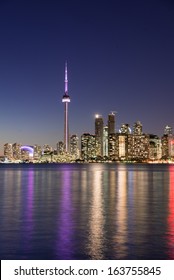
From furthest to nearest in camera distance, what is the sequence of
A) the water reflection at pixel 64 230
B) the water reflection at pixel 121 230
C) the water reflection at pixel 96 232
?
the water reflection at pixel 121 230 → the water reflection at pixel 64 230 → the water reflection at pixel 96 232

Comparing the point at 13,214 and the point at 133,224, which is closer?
the point at 133,224

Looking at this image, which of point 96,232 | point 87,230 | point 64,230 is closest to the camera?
point 96,232

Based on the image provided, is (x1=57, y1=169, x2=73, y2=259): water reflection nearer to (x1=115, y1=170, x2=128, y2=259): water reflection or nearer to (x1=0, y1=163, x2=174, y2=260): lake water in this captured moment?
Answer: (x1=0, y1=163, x2=174, y2=260): lake water

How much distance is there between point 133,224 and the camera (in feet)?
95.0

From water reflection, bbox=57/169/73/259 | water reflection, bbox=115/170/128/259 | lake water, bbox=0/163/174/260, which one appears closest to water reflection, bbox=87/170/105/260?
lake water, bbox=0/163/174/260

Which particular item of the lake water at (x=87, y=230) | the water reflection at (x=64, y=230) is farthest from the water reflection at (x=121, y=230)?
the water reflection at (x=64, y=230)

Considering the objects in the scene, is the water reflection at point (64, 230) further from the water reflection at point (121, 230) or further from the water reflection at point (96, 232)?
the water reflection at point (121, 230)

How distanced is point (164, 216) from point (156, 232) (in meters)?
7.36

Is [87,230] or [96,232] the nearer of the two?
[96,232]

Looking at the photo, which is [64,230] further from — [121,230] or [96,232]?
[121,230]

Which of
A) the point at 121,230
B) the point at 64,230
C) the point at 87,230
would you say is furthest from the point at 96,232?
A: the point at 64,230

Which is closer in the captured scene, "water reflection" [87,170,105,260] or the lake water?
"water reflection" [87,170,105,260]
